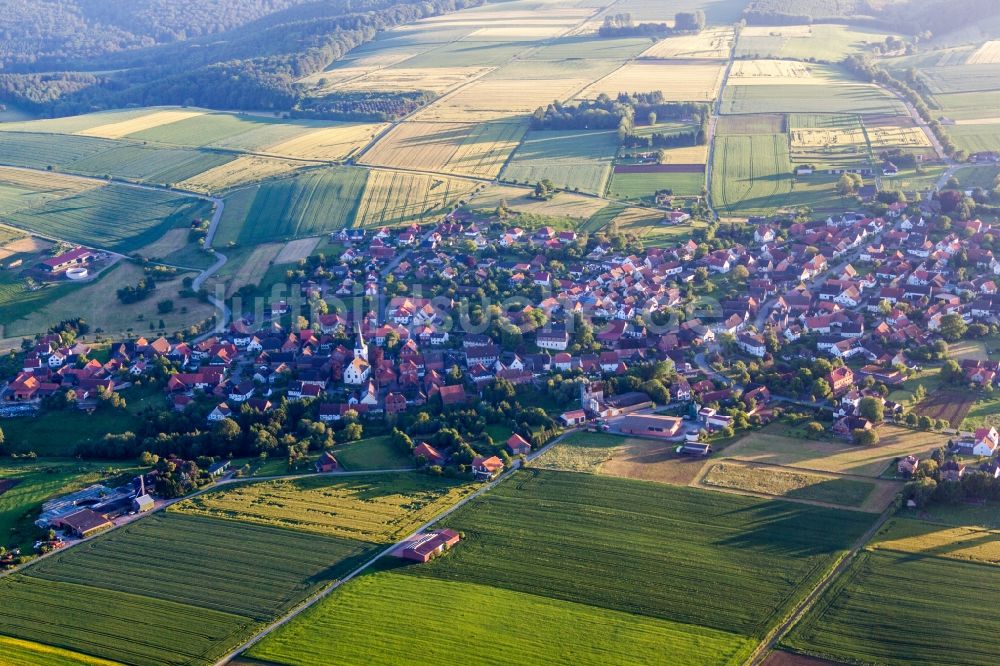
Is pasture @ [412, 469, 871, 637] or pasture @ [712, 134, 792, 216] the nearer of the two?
pasture @ [412, 469, 871, 637]

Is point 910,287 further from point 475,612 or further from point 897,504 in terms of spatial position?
point 475,612

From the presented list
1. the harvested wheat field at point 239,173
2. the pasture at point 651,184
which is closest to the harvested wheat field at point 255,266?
the harvested wheat field at point 239,173

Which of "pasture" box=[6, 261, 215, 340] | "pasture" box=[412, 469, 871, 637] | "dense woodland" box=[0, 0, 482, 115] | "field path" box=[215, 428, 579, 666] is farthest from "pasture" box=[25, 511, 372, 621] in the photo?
"dense woodland" box=[0, 0, 482, 115]

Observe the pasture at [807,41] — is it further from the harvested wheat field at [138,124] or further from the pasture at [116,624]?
the pasture at [116,624]

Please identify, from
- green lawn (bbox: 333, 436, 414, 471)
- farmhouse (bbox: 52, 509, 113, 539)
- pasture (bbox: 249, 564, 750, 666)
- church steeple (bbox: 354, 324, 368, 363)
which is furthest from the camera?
church steeple (bbox: 354, 324, 368, 363)

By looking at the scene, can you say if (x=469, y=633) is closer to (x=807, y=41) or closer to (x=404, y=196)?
(x=404, y=196)

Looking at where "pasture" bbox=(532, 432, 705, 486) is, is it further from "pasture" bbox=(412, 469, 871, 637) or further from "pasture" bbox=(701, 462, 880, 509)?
"pasture" bbox=(701, 462, 880, 509)

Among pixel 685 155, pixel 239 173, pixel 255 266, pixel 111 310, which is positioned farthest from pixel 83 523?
pixel 685 155

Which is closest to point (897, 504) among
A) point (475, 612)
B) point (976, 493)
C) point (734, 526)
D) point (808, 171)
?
point (976, 493)
